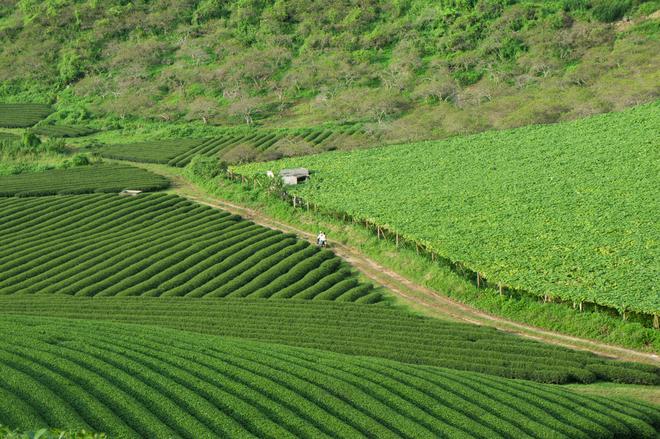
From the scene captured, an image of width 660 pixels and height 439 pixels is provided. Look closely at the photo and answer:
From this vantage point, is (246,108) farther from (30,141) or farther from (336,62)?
(30,141)

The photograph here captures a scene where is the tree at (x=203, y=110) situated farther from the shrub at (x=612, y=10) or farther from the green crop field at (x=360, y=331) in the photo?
the green crop field at (x=360, y=331)

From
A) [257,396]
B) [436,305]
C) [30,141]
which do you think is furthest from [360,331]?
[30,141]

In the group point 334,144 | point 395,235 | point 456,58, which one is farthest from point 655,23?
point 395,235

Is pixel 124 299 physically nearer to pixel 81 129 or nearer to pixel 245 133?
pixel 245 133

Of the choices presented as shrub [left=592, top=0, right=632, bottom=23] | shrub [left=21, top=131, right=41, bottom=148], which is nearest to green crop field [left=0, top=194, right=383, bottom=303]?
shrub [left=21, top=131, right=41, bottom=148]

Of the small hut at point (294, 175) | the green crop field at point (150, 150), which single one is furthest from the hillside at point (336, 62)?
the small hut at point (294, 175)

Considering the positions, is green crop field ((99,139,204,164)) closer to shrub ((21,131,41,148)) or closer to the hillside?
shrub ((21,131,41,148))
